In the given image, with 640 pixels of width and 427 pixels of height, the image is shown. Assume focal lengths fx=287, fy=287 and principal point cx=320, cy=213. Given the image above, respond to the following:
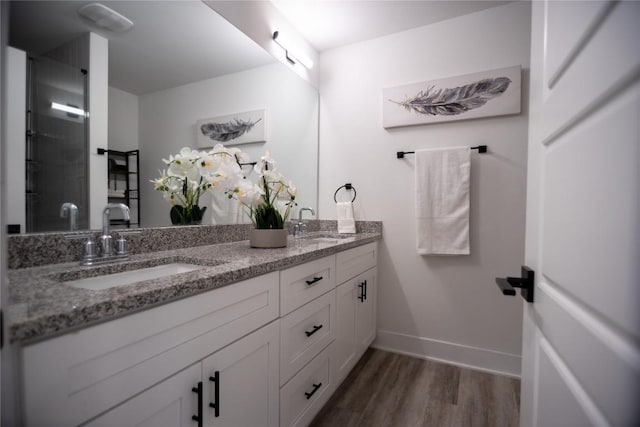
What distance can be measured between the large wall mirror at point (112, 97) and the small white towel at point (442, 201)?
48.2 inches

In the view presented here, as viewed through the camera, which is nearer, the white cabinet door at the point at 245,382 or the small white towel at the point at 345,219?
the white cabinet door at the point at 245,382

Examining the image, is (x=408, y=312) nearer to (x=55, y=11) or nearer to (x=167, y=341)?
(x=167, y=341)

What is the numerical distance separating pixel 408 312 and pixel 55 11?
7.83ft

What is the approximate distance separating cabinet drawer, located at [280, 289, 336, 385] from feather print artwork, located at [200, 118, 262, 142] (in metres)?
1.02

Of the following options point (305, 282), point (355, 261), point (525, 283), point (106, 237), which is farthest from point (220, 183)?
point (525, 283)

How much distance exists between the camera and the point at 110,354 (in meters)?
0.58

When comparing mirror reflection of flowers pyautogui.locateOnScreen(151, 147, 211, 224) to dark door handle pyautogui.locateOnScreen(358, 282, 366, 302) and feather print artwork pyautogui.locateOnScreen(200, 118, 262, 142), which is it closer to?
feather print artwork pyautogui.locateOnScreen(200, 118, 262, 142)

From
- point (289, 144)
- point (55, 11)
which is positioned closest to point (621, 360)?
point (55, 11)

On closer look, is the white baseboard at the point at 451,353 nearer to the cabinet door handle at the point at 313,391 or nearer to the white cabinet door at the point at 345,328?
the white cabinet door at the point at 345,328

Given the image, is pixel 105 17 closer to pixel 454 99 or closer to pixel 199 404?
pixel 199 404

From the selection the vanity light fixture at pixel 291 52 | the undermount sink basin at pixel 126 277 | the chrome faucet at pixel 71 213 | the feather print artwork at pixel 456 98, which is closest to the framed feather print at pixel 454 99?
the feather print artwork at pixel 456 98

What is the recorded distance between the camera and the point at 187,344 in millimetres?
734

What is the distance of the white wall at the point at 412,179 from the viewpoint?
185 centimetres

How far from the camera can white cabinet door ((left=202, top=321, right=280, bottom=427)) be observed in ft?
2.64
